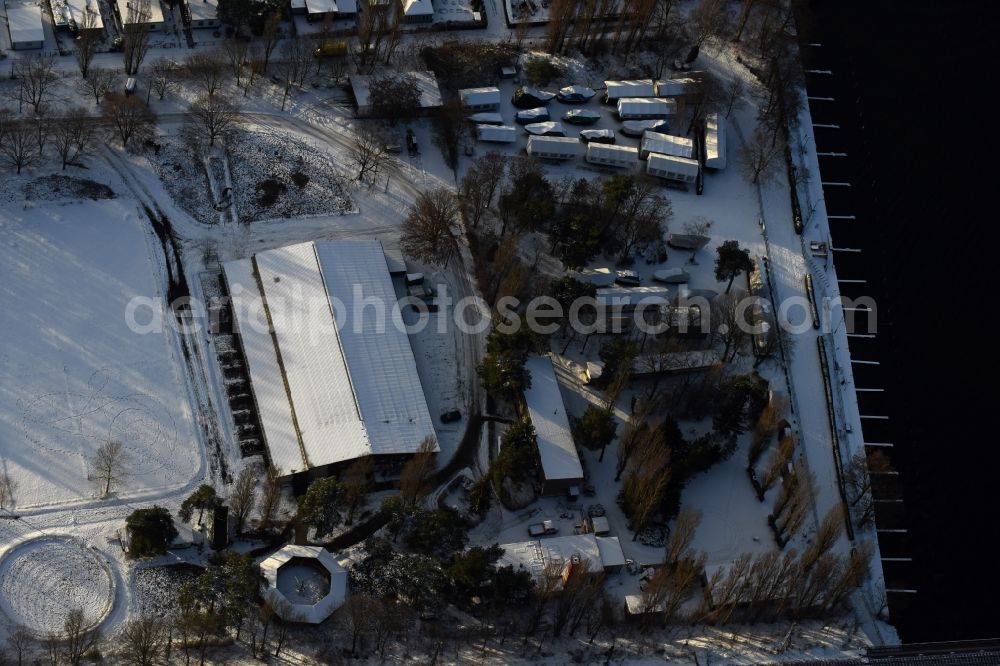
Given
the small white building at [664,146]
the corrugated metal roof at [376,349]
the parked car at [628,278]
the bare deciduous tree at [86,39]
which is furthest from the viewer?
the small white building at [664,146]

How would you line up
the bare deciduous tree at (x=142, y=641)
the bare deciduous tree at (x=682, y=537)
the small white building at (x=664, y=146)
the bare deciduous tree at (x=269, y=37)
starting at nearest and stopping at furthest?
the bare deciduous tree at (x=142, y=641)
the bare deciduous tree at (x=682, y=537)
the bare deciduous tree at (x=269, y=37)
the small white building at (x=664, y=146)

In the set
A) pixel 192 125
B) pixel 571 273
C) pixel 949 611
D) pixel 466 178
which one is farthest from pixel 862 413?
pixel 192 125

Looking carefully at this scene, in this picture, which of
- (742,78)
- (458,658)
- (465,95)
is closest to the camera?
(458,658)

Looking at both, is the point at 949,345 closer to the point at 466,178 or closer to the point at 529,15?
the point at 466,178

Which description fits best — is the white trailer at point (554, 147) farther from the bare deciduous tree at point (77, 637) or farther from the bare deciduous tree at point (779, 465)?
the bare deciduous tree at point (77, 637)

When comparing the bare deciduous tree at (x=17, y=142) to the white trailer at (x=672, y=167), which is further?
the white trailer at (x=672, y=167)

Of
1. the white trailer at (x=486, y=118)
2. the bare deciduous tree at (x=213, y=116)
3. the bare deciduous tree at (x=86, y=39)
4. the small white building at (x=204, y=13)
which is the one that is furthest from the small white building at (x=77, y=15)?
the white trailer at (x=486, y=118)

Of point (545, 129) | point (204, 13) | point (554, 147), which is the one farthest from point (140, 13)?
point (554, 147)

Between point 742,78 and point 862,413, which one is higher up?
point 742,78
